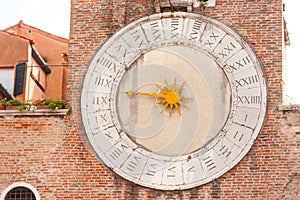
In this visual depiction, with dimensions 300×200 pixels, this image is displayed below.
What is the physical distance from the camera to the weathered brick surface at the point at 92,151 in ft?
57.0

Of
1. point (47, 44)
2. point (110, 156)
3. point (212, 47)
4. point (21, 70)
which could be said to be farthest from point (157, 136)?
point (47, 44)

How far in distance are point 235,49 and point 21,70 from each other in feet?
26.5

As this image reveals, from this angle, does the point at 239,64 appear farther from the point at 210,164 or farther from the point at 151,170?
the point at 151,170

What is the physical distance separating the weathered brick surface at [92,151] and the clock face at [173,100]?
7.2 inches

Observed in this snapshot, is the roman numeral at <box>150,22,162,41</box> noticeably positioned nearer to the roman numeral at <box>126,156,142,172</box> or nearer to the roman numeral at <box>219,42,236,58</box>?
the roman numeral at <box>219,42,236,58</box>

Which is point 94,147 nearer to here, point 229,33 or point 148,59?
point 148,59

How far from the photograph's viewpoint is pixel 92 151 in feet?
59.3

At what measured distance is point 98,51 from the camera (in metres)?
18.6

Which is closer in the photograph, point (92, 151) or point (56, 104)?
point (92, 151)

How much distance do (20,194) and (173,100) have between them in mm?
3672

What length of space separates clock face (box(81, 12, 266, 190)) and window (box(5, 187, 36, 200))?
1634 millimetres

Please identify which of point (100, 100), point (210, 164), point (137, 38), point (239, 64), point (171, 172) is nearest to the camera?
point (210, 164)

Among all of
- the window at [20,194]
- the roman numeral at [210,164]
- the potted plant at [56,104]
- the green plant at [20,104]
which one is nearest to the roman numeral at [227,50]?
the roman numeral at [210,164]

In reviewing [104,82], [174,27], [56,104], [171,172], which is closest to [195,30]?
[174,27]
